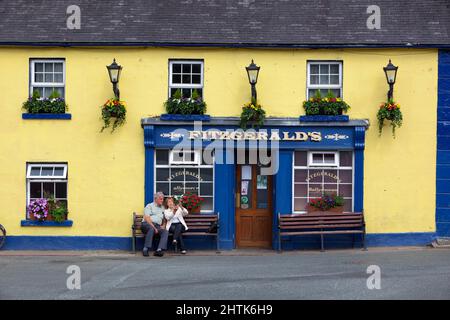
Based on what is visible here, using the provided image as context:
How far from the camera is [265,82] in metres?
19.1

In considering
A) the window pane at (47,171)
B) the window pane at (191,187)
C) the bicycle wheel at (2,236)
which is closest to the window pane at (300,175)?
the window pane at (191,187)

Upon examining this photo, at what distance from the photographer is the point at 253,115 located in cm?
1866

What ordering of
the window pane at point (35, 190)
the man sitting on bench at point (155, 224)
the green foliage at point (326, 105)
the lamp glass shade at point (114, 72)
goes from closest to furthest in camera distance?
the man sitting on bench at point (155, 224) → the lamp glass shade at point (114, 72) → the green foliage at point (326, 105) → the window pane at point (35, 190)

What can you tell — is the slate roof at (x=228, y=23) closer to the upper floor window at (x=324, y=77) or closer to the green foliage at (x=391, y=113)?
the upper floor window at (x=324, y=77)

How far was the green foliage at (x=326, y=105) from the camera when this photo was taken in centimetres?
1888

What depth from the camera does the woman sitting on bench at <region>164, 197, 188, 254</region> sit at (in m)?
18.5

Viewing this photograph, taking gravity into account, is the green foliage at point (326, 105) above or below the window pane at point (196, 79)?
below

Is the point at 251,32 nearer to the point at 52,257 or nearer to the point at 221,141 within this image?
the point at 221,141

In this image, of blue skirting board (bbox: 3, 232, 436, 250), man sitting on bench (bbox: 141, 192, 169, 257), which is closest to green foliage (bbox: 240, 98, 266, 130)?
man sitting on bench (bbox: 141, 192, 169, 257)


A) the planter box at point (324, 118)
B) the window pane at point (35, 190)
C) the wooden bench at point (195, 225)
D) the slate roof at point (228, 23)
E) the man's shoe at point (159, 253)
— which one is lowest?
the man's shoe at point (159, 253)

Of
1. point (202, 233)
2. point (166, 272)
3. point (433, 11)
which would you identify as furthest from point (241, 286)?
point (433, 11)

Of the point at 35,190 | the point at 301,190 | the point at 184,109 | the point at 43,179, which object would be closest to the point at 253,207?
the point at 301,190

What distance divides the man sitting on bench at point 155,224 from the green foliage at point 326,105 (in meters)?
3.99

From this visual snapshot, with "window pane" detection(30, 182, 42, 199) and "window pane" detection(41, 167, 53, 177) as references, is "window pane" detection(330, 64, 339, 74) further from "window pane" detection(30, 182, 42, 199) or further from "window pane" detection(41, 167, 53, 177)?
"window pane" detection(30, 182, 42, 199)
